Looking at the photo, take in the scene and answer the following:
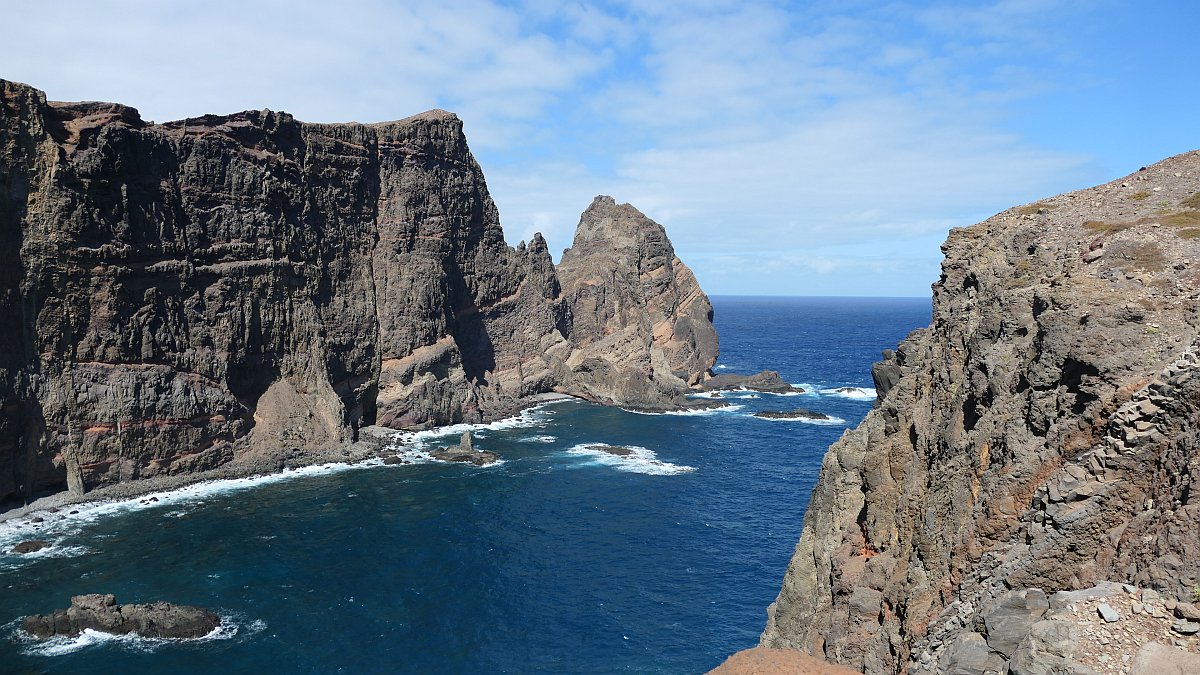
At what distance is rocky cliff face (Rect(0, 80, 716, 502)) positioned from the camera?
66.6 metres

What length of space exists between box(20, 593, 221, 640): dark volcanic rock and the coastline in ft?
79.7

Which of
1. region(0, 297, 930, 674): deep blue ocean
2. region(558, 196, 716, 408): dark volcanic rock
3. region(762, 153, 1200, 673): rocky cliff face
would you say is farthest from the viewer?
region(558, 196, 716, 408): dark volcanic rock

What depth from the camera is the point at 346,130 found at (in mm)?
97812

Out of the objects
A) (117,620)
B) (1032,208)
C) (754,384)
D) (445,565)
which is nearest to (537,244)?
(754,384)

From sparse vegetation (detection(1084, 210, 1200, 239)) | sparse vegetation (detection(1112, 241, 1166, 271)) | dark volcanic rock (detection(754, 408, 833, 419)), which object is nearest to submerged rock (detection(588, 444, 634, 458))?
dark volcanic rock (detection(754, 408, 833, 419))

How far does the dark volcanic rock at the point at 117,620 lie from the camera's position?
43.6 m

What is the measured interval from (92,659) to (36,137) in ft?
160

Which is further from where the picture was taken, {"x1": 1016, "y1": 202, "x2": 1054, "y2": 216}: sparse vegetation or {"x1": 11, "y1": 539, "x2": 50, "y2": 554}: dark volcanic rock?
{"x1": 11, "y1": 539, "x2": 50, "y2": 554}: dark volcanic rock

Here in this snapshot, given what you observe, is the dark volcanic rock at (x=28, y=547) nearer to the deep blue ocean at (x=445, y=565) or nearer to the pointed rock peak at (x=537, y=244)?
the deep blue ocean at (x=445, y=565)

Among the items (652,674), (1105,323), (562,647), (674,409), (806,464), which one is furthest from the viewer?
(674,409)

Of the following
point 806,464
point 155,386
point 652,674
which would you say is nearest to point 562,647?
point 652,674

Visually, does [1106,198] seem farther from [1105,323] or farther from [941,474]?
[941,474]

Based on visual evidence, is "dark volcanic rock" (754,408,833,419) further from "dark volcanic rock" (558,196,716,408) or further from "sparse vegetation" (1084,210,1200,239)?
"sparse vegetation" (1084,210,1200,239)

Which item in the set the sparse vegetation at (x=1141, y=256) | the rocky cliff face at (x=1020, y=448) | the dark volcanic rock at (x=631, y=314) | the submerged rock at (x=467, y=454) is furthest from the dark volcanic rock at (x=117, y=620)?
the dark volcanic rock at (x=631, y=314)
